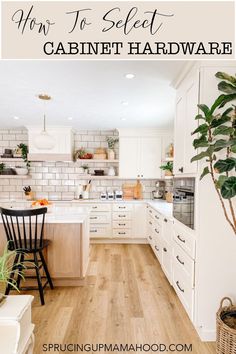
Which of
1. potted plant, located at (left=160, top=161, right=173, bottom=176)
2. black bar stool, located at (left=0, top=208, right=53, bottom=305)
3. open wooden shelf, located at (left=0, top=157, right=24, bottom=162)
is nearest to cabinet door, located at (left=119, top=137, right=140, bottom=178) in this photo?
potted plant, located at (left=160, top=161, right=173, bottom=176)

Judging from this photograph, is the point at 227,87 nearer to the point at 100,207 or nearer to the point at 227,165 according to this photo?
the point at 227,165

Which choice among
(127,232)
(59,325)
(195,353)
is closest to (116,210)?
(127,232)

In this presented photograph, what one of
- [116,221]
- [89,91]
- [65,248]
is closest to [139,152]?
[116,221]

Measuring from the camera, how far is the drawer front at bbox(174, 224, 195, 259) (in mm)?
2016

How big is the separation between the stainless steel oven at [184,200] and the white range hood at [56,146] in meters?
2.77

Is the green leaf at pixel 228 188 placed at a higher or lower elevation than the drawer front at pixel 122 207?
higher

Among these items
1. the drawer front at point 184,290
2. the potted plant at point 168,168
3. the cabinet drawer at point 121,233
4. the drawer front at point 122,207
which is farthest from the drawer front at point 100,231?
the drawer front at point 184,290

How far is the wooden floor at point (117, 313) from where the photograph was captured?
195cm

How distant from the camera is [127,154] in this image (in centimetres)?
492

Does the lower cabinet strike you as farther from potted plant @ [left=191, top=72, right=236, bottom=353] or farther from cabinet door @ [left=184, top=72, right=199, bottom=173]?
potted plant @ [left=191, top=72, right=236, bottom=353]

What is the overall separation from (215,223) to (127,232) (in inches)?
117

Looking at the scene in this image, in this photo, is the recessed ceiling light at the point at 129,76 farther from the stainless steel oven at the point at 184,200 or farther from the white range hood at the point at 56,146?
the white range hood at the point at 56,146

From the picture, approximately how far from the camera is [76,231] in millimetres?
2791

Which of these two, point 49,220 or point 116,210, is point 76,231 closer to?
point 49,220
